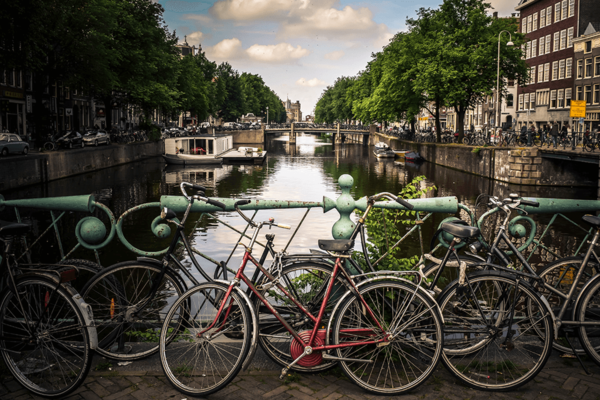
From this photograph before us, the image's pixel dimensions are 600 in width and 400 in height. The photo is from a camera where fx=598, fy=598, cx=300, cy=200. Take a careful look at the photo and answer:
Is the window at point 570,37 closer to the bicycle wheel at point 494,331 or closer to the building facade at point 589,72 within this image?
the building facade at point 589,72

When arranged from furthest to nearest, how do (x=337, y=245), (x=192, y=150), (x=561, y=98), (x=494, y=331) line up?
1. (x=561, y=98)
2. (x=192, y=150)
3. (x=494, y=331)
4. (x=337, y=245)

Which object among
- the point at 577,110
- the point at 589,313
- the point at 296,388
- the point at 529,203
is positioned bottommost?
the point at 296,388

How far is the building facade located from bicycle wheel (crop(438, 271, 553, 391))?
49042mm

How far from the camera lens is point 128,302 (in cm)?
440

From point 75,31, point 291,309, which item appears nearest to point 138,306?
point 291,309

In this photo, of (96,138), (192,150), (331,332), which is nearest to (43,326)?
(331,332)

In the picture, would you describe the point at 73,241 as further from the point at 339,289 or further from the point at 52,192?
the point at 339,289

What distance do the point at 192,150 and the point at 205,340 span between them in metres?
49.3

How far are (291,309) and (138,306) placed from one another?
112 cm

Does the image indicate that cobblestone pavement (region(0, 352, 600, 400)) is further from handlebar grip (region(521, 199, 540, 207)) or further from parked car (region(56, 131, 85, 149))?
parked car (region(56, 131, 85, 149))

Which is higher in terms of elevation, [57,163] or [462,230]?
[462,230]

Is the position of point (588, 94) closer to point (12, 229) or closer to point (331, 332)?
point (331, 332)

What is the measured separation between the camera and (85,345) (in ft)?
12.5

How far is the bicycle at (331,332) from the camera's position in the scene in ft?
12.5
